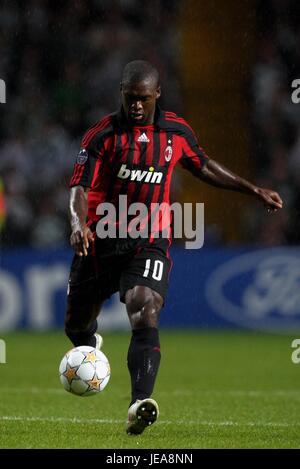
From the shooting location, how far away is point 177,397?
839cm

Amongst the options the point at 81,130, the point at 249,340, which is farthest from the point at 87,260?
the point at 81,130

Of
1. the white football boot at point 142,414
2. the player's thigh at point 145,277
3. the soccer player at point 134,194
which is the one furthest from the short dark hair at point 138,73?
the white football boot at point 142,414

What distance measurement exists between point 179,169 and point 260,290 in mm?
2805

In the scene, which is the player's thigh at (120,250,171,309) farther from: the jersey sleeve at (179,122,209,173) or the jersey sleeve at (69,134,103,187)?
the jersey sleeve at (179,122,209,173)

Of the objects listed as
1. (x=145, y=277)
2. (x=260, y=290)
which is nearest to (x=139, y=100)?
(x=145, y=277)


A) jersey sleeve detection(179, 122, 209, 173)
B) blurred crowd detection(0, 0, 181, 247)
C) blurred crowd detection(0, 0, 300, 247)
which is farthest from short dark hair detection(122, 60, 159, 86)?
blurred crowd detection(0, 0, 181, 247)

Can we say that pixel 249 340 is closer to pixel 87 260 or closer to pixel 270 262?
pixel 270 262

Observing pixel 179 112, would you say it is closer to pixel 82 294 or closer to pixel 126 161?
pixel 82 294

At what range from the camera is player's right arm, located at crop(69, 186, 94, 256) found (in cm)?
602

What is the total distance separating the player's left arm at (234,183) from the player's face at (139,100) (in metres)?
0.58

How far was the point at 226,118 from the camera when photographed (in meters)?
15.0

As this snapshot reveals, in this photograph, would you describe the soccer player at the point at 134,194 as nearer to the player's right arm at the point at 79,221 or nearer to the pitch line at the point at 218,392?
the player's right arm at the point at 79,221

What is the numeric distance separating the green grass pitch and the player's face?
6.05 ft

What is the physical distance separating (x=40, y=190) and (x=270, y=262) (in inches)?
148
